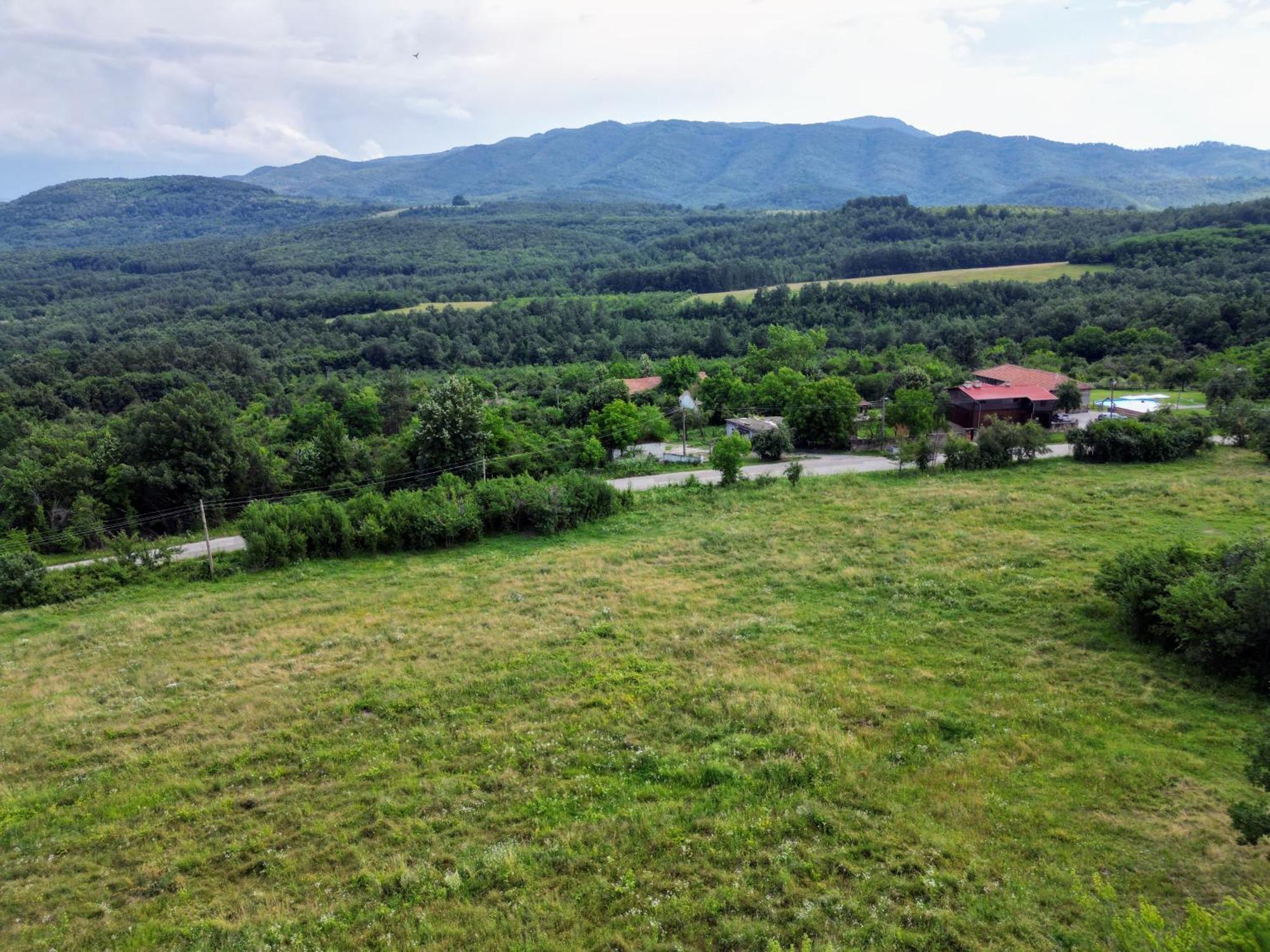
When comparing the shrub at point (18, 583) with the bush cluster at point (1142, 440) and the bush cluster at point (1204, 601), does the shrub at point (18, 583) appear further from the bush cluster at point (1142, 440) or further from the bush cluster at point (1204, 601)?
the bush cluster at point (1142, 440)

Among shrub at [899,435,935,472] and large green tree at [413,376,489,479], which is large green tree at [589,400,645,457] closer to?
large green tree at [413,376,489,479]

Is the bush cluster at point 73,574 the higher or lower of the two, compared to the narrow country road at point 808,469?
higher

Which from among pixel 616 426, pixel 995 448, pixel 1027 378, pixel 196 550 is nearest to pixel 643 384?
pixel 616 426

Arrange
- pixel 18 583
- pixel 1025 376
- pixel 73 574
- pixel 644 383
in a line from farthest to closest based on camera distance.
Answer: pixel 644 383
pixel 1025 376
pixel 73 574
pixel 18 583

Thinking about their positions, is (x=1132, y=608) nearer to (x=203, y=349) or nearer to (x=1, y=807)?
(x=1, y=807)

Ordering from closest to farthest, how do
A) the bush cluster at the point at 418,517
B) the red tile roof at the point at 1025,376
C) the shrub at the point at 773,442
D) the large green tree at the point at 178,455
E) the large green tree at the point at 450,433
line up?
the bush cluster at the point at 418,517
the large green tree at the point at 178,455
the large green tree at the point at 450,433
the shrub at the point at 773,442
the red tile roof at the point at 1025,376

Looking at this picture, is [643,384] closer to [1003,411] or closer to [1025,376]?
[1003,411]

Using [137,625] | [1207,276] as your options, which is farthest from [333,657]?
[1207,276]

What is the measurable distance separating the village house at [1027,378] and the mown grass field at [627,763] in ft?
77.6

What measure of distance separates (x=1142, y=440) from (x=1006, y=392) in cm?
1023

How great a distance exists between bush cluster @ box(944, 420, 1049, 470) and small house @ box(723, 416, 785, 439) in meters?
9.64

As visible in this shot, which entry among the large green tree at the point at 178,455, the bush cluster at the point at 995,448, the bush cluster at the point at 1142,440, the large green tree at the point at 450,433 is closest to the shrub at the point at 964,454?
the bush cluster at the point at 995,448

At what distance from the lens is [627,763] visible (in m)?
12.1

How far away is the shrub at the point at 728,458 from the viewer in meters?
34.2
